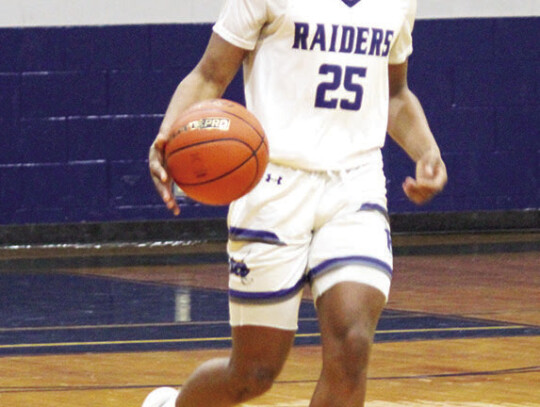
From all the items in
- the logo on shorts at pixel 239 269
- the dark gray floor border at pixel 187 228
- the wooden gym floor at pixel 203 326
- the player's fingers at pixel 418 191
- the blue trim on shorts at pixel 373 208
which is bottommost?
the dark gray floor border at pixel 187 228

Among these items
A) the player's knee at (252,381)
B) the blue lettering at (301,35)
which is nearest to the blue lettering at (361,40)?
the blue lettering at (301,35)

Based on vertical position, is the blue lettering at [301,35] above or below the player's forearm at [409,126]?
above

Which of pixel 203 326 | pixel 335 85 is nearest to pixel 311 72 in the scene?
pixel 335 85

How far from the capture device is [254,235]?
3771 millimetres

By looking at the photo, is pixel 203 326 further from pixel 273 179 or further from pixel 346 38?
pixel 346 38

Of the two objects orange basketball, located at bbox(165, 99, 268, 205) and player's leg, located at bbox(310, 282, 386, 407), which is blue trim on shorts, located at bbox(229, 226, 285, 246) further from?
player's leg, located at bbox(310, 282, 386, 407)

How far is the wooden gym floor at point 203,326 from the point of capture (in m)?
5.31

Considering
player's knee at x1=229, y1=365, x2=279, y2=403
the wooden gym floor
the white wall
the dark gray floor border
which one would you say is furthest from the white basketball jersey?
the dark gray floor border

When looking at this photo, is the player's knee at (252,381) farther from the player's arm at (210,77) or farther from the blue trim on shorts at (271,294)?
the player's arm at (210,77)

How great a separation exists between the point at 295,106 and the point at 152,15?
24.4 ft

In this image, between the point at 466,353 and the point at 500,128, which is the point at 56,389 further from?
the point at 500,128

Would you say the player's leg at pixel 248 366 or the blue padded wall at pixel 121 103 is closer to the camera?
the player's leg at pixel 248 366

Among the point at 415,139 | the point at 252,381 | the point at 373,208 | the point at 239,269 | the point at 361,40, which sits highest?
the point at 361,40

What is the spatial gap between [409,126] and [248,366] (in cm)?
91
